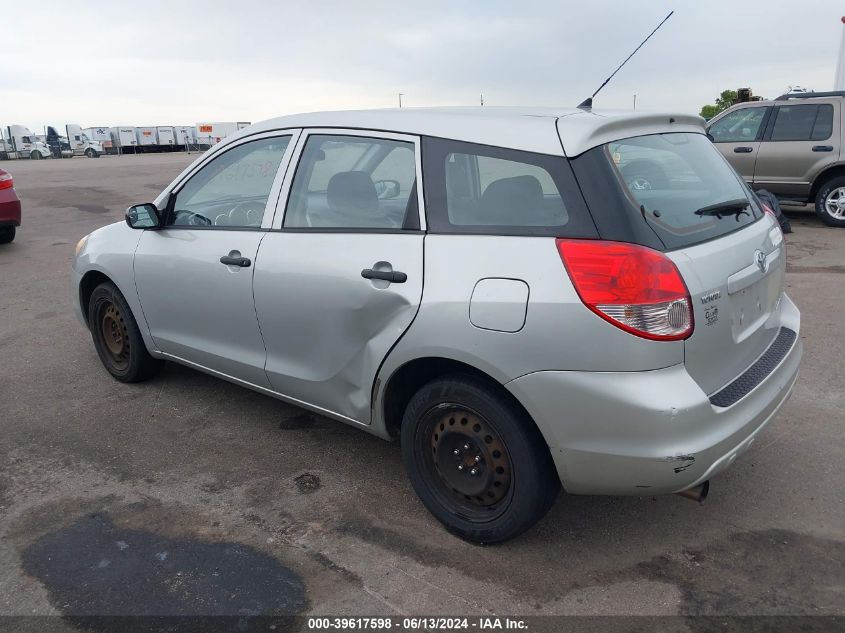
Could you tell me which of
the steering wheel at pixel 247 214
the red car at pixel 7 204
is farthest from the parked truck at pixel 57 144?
the steering wheel at pixel 247 214

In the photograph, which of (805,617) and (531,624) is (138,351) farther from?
(805,617)

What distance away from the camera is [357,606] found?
2.63 meters

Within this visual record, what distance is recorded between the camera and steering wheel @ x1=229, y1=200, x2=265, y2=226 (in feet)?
12.0

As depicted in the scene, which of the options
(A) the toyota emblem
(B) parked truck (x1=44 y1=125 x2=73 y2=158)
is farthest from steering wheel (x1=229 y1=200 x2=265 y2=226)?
(B) parked truck (x1=44 y1=125 x2=73 y2=158)

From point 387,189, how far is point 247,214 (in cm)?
98

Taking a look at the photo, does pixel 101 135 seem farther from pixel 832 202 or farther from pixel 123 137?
pixel 832 202

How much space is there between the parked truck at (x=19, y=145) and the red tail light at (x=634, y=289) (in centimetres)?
5044

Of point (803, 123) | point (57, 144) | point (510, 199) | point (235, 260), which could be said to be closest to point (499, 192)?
point (510, 199)

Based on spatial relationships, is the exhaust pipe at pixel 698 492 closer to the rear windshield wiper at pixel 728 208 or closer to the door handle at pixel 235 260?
the rear windshield wiper at pixel 728 208

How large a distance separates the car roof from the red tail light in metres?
0.43

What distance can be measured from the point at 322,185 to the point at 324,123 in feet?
1.02

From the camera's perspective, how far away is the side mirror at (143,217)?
160 inches

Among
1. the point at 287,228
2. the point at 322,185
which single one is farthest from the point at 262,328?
the point at 322,185

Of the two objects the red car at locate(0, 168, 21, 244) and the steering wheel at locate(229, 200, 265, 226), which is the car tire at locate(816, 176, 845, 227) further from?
the red car at locate(0, 168, 21, 244)
